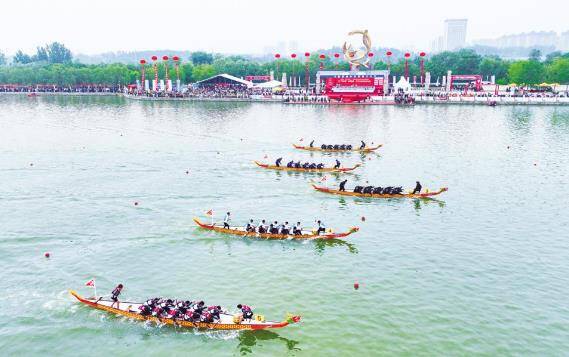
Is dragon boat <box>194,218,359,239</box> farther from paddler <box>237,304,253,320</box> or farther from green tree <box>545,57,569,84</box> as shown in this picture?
green tree <box>545,57,569,84</box>

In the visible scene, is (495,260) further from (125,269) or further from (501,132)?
(501,132)

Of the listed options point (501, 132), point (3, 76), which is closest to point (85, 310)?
point (501, 132)

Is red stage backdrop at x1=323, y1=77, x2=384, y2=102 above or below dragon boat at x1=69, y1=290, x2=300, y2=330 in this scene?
above

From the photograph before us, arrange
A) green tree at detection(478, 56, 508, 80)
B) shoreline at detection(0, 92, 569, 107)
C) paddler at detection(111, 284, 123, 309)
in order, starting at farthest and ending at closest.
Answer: green tree at detection(478, 56, 508, 80) → shoreline at detection(0, 92, 569, 107) → paddler at detection(111, 284, 123, 309)

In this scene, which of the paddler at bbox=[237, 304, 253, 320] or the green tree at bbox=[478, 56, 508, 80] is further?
the green tree at bbox=[478, 56, 508, 80]

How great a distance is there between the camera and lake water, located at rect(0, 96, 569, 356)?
2392 centimetres

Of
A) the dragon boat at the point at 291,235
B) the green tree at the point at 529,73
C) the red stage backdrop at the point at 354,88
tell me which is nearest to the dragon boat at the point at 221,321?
the dragon boat at the point at 291,235

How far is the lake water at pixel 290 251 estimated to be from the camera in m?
23.9

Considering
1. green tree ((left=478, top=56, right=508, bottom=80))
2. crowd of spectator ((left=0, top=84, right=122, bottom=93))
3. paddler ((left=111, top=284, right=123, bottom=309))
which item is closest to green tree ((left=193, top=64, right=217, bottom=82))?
crowd of spectator ((left=0, top=84, right=122, bottom=93))

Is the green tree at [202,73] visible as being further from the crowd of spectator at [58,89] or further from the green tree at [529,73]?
the green tree at [529,73]

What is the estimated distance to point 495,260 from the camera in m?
31.9

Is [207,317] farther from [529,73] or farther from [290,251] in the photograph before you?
[529,73]

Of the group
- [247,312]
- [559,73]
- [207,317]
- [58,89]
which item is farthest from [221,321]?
[58,89]

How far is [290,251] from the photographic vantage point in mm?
33438
